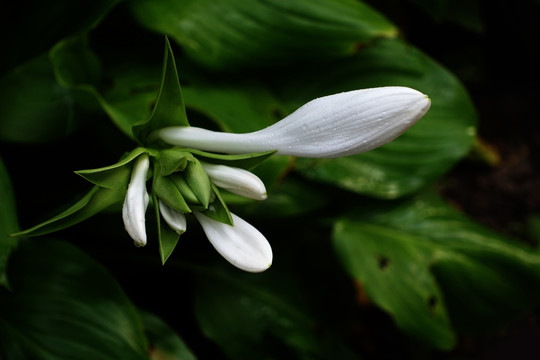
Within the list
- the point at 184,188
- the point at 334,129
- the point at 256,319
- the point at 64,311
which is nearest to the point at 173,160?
the point at 184,188

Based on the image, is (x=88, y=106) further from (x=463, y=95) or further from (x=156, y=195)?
(x=463, y=95)

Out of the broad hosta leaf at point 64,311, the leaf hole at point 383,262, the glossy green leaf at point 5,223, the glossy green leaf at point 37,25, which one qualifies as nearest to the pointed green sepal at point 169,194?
the glossy green leaf at point 5,223

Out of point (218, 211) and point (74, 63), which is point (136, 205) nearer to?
point (218, 211)

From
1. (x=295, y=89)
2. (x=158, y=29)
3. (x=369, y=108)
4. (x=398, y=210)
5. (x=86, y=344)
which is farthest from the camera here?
(x=398, y=210)

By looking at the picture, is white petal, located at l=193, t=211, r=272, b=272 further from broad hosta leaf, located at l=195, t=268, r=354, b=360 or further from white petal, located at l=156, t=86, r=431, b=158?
broad hosta leaf, located at l=195, t=268, r=354, b=360

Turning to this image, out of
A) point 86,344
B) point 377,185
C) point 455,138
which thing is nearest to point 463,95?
point 455,138

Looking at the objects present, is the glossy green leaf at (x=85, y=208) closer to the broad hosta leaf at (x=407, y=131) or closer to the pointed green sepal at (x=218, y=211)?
the pointed green sepal at (x=218, y=211)
